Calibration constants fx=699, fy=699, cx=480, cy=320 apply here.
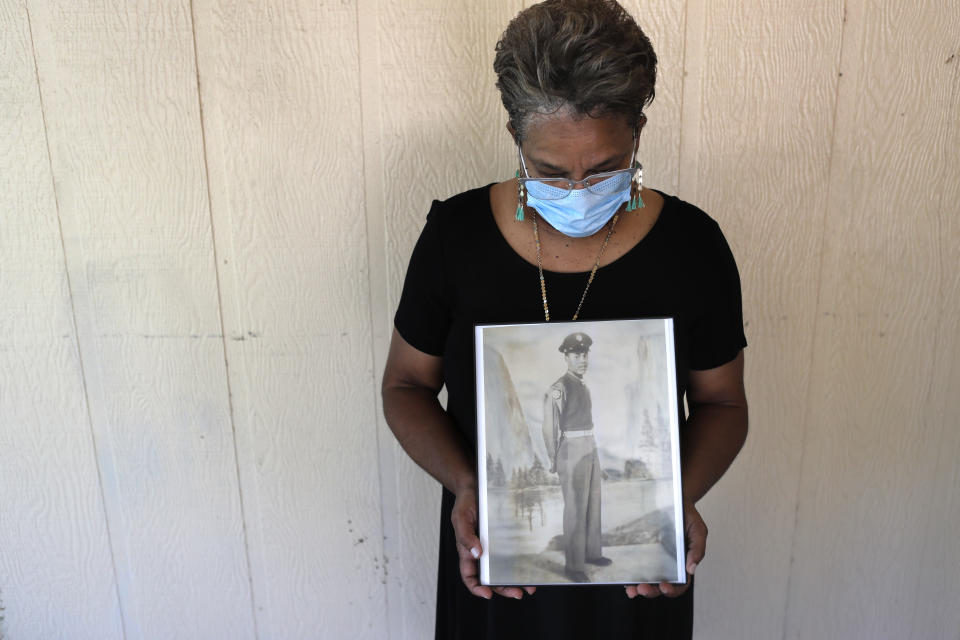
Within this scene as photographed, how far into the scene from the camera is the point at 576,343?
0.88 meters

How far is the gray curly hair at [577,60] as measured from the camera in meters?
0.79

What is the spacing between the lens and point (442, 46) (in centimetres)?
121

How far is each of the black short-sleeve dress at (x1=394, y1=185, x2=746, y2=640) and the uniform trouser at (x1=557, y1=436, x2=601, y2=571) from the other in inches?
5.9

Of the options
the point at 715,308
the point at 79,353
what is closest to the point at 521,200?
the point at 715,308

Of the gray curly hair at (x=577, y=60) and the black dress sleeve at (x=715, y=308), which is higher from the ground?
the gray curly hair at (x=577, y=60)

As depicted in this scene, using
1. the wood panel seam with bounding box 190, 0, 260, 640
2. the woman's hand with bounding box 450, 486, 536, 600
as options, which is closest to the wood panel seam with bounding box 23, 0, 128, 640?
the wood panel seam with bounding box 190, 0, 260, 640

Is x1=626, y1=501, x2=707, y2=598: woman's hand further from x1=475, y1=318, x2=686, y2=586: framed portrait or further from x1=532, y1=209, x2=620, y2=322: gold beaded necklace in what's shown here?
x1=532, y1=209, x2=620, y2=322: gold beaded necklace

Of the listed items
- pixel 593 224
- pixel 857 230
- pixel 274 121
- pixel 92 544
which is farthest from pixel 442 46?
pixel 92 544

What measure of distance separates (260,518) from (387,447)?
12.3 inches

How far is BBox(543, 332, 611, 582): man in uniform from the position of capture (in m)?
0.87

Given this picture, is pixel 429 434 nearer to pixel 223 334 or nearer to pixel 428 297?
pixel 428 297

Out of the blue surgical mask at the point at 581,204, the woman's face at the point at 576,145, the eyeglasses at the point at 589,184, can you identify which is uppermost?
the woman's face at the point at 576,145

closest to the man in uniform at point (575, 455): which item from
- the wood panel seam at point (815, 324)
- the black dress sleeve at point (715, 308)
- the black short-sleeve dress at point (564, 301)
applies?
the black short-sleeve dress at point (564, 301)

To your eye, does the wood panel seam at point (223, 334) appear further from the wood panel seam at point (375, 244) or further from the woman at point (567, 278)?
the woman at point (567, 278)
